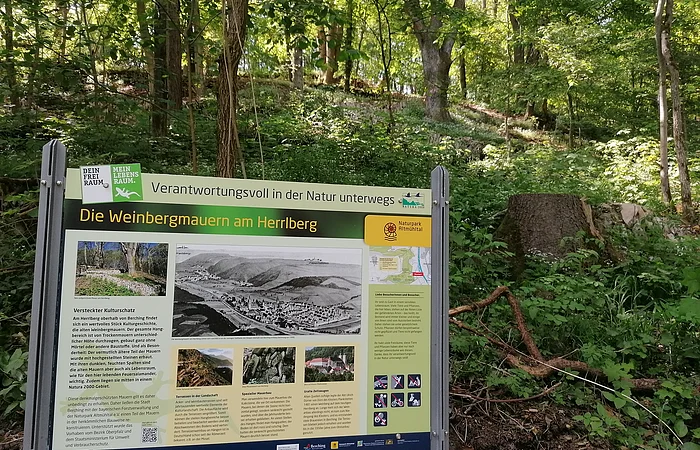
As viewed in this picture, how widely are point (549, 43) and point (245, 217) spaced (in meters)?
12.8

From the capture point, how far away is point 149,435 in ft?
5.83

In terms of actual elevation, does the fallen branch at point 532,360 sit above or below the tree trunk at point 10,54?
below

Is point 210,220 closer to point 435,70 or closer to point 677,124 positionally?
point 677,124

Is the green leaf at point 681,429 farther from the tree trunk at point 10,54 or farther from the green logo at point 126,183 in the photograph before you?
the tree trunk at point 10,54

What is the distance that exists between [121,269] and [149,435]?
0.64 meters

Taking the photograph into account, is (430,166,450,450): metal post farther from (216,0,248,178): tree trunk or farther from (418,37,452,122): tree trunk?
(418,37,452,122): tree trunk

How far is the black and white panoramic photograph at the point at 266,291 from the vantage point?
1853 mm

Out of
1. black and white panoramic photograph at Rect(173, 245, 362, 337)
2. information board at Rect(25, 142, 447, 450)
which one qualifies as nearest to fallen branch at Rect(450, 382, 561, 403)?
information board at Rect(25, 142, 447, 450)

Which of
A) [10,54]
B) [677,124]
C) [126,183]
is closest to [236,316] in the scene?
[126,183]

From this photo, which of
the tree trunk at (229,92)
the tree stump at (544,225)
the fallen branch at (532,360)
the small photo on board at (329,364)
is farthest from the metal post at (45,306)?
the tree stump at (544,225)

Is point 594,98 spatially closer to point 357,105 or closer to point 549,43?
point 549,43

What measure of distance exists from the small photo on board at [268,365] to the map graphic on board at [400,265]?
0.48 m

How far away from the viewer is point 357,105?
56.3 feet

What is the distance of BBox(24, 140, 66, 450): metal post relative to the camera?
1674 mm
